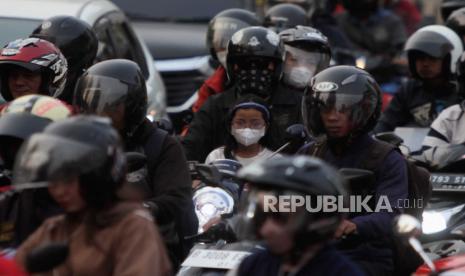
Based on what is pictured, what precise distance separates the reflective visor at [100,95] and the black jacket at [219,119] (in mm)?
1622

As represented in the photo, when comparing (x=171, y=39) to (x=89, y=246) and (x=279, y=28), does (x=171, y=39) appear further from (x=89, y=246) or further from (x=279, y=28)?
(x=89, y=246)

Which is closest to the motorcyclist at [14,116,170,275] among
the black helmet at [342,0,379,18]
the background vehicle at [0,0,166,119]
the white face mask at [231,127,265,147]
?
the white face mask at [231,127,265,147]

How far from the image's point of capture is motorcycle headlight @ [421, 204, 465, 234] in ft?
30.7

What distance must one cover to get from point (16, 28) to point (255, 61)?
6.41 ft

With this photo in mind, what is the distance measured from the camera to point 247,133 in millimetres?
9320

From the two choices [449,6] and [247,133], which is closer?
[247,133]

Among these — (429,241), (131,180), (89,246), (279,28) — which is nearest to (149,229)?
(89,246)

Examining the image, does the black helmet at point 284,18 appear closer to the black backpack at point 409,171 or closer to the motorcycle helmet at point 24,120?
the black backpack at point 409,171

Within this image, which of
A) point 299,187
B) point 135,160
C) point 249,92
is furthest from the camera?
point 249,92

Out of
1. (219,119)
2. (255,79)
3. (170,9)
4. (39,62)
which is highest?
(39,62)

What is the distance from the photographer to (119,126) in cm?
801

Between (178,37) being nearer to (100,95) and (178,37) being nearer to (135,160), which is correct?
(100,95)

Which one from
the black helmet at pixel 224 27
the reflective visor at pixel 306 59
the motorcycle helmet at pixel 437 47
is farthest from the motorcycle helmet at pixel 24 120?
the black helmet at pixel 224 27

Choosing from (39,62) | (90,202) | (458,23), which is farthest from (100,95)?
(458,23)
